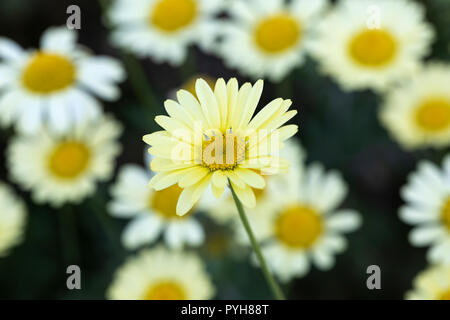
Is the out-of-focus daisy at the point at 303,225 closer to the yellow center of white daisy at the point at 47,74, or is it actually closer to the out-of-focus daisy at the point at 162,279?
the out-of-focus daisy at the point at 162,279

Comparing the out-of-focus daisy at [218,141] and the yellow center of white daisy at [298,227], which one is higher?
the yellow center of white daisy at [298,227]

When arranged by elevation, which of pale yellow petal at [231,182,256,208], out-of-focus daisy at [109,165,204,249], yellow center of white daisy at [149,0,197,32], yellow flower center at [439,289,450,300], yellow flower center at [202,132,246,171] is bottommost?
yellow flower center at [439,289,450,300]

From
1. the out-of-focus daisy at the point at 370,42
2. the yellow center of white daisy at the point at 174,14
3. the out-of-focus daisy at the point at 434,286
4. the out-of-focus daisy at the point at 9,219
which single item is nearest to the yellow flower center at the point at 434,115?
the out-of-focus daisy at the point at 370,42

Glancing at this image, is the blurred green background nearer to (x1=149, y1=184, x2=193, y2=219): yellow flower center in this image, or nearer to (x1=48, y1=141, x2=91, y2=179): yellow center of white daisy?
(x1=48, y1=141, x2=91, y2=179): yellow center of white daisy

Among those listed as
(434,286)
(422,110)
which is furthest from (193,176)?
(422,110)

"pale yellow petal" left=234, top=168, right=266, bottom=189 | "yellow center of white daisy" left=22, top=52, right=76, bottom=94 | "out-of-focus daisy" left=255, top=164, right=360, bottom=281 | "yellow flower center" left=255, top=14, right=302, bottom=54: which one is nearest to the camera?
"pale yellow petal" left=234, top=168, right=266, bottom=189

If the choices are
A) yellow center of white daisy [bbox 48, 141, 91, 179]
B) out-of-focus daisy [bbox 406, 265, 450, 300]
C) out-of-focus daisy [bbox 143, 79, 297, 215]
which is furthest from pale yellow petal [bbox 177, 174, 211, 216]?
yellow center of white daisy [bbox 48, 141, 91, 179]

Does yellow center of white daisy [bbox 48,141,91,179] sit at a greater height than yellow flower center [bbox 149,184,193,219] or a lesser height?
greater
